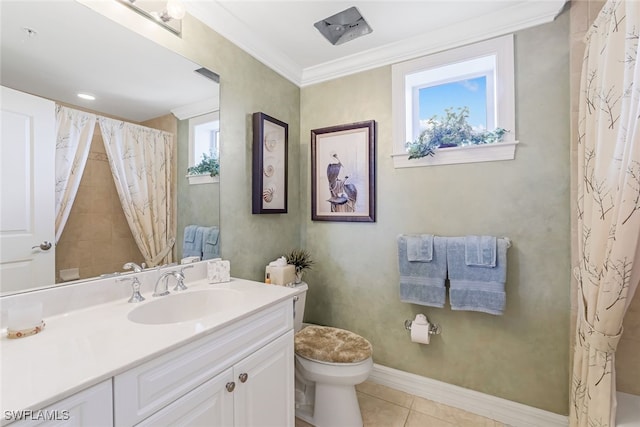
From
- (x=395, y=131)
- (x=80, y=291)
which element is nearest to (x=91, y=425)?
(x=80, y=291)

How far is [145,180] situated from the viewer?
133 centimetres

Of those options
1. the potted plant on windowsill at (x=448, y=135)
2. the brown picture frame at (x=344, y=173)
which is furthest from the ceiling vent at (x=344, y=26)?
the potted plant on windowsill at (x=448, y=135)

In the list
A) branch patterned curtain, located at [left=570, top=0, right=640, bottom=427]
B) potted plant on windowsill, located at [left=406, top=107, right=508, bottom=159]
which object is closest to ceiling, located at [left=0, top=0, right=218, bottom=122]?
potted plant on windowsill, located at [left=406, top=107, right=508, bottom=159]

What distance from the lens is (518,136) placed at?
1.60m

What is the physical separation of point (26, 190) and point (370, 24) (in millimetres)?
1867

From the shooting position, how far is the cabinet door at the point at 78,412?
0.57 meters

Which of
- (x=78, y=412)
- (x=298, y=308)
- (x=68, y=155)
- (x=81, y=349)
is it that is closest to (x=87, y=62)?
(x=68, y=155)

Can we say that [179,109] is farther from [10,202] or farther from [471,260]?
[471,260]

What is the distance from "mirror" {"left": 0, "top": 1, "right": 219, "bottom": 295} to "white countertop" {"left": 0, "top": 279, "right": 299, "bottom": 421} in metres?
0.23

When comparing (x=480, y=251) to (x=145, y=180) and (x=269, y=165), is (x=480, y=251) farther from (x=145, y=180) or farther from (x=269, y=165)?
(x=145, y=180)

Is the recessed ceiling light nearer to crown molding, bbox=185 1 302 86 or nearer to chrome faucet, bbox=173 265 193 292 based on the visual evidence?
crown molding, bbox=185 1 302 86

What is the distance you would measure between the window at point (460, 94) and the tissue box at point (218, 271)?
129 centimetres

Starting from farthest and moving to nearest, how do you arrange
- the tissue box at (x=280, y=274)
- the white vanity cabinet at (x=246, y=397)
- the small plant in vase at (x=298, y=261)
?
the small plant in vase at (x=298, y=261) < the tissue box at (x=280, y=274) < the white vanity cabinet at (x=246, y=397)

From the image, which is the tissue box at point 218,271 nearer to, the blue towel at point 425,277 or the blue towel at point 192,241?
the blue towel at point 192,241
